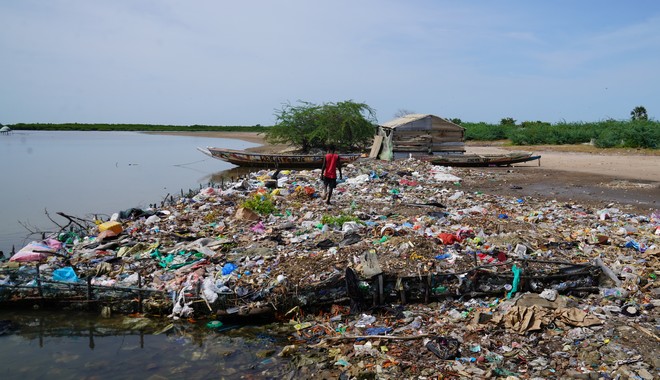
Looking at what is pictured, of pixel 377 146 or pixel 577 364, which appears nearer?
pixel 577 364

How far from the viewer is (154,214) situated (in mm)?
9359

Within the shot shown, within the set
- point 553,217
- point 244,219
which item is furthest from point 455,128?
point 244,219

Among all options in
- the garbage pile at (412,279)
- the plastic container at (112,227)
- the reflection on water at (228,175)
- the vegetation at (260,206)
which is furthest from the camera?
the reflection on water at (228,175)

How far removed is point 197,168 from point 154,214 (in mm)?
16914

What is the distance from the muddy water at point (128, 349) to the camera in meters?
4.49

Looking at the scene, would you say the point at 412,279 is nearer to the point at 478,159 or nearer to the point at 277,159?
the point at 478,159

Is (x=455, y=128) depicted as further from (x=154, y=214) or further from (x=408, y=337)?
(x=408, y=337)

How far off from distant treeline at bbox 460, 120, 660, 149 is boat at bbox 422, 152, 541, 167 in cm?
858

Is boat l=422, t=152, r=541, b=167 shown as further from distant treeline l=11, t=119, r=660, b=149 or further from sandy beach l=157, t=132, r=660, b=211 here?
distant treeline l=11, t=119, r=660, b=149

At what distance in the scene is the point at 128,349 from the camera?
16.2 ft

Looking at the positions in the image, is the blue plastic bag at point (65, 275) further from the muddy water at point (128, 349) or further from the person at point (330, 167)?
the person at point (330, 167)

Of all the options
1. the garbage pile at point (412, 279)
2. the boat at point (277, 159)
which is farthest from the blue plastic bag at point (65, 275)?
the boat at point (277, 159)

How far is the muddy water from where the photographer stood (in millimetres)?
4492

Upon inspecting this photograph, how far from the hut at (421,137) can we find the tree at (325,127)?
491 centimetres
